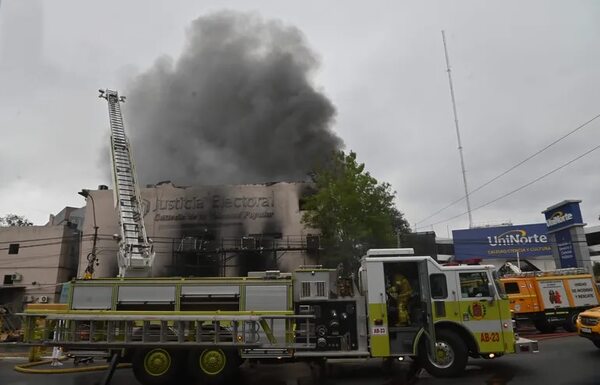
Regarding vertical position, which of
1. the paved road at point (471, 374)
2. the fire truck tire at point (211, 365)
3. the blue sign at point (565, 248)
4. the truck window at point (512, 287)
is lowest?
the paved road at point (471, 374)

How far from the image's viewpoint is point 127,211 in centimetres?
1881

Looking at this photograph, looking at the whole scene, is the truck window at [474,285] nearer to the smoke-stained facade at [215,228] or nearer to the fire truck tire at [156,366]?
the fire truck tire at [156,366]

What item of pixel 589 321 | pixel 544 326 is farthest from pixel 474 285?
pixel 544 326

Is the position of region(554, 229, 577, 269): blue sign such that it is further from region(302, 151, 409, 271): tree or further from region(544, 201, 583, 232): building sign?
region(302, 151, 409, 271): tree

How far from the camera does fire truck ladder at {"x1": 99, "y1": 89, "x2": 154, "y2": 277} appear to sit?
672 inches

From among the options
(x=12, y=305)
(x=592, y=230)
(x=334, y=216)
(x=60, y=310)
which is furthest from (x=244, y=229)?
(x=592, y=230)

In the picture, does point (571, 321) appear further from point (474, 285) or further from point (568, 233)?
point (568, 233)

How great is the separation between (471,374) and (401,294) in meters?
2.01

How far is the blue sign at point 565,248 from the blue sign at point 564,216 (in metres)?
0.37

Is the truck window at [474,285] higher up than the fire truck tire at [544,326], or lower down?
higher up

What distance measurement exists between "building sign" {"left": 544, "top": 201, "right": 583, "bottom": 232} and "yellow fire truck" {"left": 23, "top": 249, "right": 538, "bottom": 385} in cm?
1869

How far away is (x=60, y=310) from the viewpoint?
8.84m

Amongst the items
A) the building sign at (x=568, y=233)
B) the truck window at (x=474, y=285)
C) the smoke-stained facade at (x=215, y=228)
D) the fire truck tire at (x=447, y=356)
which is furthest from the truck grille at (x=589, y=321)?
the smoke-stained facade at (x=215, y=228)

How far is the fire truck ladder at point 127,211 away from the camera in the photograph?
17.1 metres
